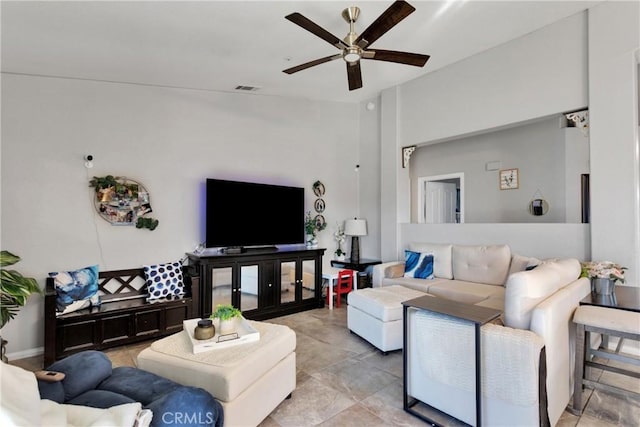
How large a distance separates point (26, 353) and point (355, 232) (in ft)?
14.0

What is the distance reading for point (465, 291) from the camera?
3727 millimetres

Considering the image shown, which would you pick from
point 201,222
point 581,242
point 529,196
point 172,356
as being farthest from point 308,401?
point 529,196

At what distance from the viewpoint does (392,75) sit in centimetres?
478

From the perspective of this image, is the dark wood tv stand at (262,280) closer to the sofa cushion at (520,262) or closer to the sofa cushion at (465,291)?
the sofa cushion at (465,291)

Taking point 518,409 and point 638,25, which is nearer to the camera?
point 518,409

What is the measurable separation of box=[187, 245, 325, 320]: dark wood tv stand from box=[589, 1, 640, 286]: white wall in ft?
10.8

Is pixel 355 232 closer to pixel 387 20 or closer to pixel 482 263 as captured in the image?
pixel 482 263

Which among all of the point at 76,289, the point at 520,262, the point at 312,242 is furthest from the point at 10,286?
the point at 520,262

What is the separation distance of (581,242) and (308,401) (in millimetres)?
3227

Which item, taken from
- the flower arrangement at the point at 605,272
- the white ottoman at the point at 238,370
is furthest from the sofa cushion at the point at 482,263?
the white ottoman at the point at 238,370

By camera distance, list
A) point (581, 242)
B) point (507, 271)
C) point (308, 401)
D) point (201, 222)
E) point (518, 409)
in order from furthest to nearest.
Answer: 1. point (201, 222)
2. point (507, 271)
3. point (581, 242)
4. point (308, 401)
5. point (518, 409)

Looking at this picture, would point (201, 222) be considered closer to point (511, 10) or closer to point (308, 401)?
point (308, 401)

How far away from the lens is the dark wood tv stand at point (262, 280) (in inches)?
159

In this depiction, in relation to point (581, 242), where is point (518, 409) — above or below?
below
